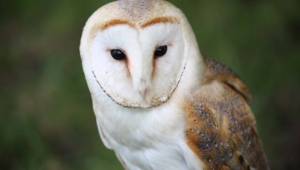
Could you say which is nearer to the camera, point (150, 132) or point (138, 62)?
point (138, 62)

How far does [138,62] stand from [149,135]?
0.33 m

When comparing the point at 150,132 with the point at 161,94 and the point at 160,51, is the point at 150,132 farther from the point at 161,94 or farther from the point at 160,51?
the point at 160,51

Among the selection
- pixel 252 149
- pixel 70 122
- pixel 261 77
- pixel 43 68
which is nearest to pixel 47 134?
pixel 70 122

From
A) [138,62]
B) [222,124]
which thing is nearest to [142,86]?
[138,62]

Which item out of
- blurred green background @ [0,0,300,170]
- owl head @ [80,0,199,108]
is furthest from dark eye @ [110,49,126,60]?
blurred green background @ [0,0,300,170]

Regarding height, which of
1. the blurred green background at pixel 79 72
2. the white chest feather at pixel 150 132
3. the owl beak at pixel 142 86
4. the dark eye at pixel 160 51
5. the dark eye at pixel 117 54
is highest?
the dark eye at pixel 160 51

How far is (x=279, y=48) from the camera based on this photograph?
2.89m

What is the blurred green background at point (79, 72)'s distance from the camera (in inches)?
103

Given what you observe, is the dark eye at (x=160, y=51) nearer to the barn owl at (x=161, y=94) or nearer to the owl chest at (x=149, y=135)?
the barn owl at (x=161, y=94)

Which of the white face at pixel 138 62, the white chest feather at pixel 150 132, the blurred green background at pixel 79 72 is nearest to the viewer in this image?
the white face at pixel 138 62

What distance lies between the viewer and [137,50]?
4.01 feet

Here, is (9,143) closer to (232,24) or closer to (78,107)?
(78,107)

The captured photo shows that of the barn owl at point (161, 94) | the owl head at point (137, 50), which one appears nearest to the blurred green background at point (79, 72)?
the barn owl at point (161, 94)

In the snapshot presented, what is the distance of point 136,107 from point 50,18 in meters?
1.84
